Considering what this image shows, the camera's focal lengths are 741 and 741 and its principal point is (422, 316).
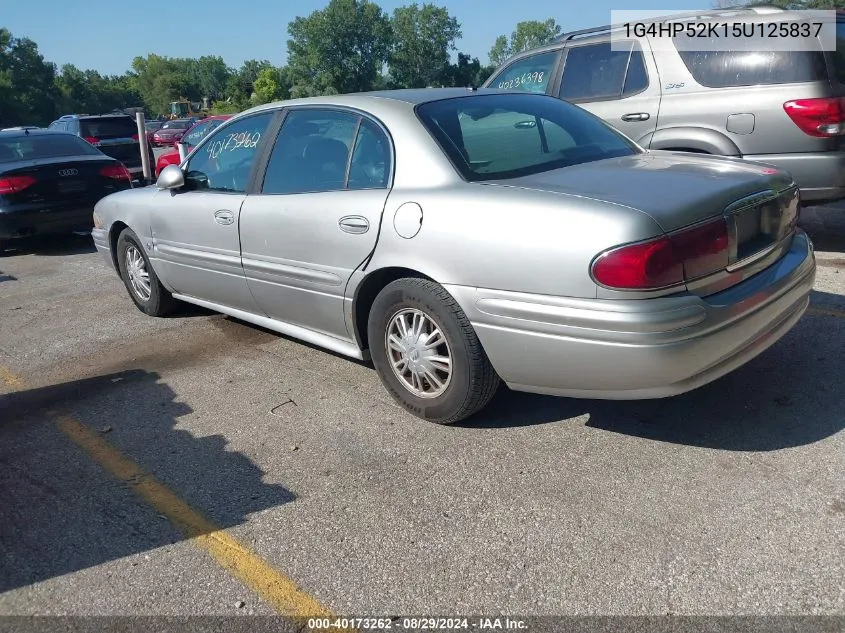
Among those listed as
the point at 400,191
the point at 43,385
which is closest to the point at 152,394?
the point at 43,385

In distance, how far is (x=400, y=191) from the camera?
11.4 ft

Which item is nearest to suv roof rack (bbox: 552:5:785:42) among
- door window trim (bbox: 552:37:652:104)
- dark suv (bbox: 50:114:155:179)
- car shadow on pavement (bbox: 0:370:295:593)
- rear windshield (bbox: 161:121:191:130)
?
door window trim (bbox: 552:37:652:104)

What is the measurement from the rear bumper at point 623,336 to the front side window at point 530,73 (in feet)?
15.0

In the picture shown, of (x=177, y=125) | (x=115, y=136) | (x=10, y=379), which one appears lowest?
(x=10, y=379)

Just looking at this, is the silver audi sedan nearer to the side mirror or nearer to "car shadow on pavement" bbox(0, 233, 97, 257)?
the side mirror

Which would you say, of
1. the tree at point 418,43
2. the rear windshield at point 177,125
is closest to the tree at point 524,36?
the tree at point 418,43

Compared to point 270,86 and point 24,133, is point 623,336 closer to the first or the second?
point 24,133

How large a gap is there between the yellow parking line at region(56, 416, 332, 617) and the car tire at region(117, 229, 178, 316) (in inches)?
77.3

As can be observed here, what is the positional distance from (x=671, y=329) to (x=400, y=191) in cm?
140

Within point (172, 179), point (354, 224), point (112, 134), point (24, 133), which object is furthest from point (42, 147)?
point (112, 134)

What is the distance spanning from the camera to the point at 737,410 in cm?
349

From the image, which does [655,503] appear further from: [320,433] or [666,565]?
[320,433]

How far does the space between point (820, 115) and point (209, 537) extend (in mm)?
5260

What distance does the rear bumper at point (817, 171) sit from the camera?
18.5 ft
